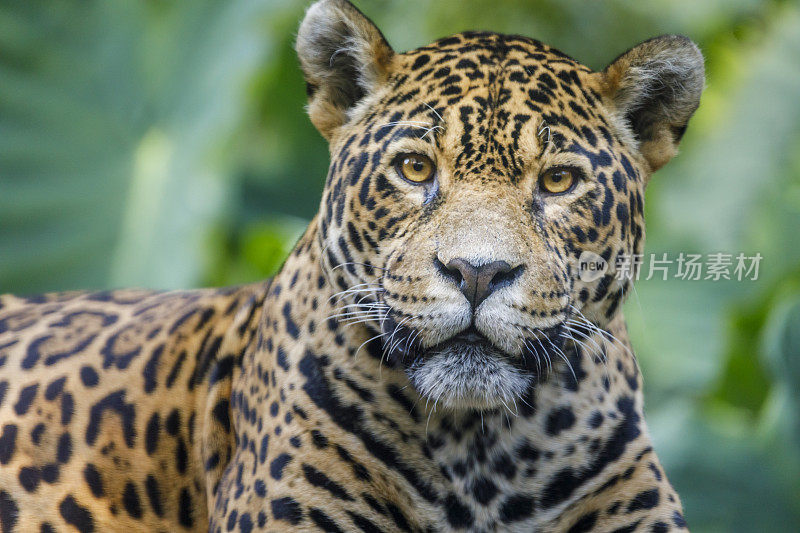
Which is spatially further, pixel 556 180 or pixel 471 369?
pixel 556 180

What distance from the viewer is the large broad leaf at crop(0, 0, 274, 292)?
726cm

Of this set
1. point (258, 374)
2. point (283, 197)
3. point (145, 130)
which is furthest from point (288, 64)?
point (258, 374)

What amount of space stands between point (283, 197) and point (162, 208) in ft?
11.6

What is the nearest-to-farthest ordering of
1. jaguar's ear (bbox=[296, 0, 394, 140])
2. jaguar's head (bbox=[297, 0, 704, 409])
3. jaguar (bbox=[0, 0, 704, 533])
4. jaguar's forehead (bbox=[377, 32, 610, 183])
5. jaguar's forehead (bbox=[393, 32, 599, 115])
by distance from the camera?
jaguar's head (bbox=[297, 0, 704, 409])
jaguar (bbox=[0, 0, 704, 533])
jaguar's forehead (bbox=[377, 32, 610, 183])
jaguar's forehead (bbox=[393, 32, 599, 115])
jaguar's ear (bbox=[296, 0, 394, 140])

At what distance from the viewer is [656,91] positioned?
4109mm

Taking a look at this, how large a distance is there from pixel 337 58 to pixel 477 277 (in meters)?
1.28

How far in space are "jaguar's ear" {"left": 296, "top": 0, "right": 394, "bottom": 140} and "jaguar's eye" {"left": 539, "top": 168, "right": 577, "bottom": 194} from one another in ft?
2.58

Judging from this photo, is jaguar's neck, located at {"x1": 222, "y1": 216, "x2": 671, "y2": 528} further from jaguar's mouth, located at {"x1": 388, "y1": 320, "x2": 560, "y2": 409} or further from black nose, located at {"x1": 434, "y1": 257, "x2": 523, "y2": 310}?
black nose, located at {"x1": 434, "y1": 257, "x2": 523, "y2": 310}

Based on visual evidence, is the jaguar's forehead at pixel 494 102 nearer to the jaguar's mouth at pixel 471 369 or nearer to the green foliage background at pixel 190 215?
the jaguar's mouth at pixel 471 369

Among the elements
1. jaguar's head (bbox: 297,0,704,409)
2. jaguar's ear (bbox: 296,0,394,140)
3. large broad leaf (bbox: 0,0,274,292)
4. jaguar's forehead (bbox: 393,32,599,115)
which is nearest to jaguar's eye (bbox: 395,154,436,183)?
jaguar's head (bbox: 297,0,704,409)

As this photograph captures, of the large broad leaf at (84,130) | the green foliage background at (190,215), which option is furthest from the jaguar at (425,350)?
the large broad leaf at (84,130)

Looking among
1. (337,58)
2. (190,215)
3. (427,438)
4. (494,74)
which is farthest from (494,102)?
(190,215)

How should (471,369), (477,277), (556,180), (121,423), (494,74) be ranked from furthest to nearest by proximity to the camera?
(121,423)
(494,74)
(556,180)
(471,369)
(477,277)

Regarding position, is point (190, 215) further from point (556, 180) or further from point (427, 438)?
point (556, 180)
